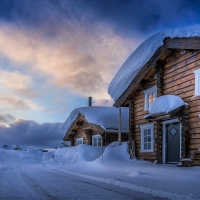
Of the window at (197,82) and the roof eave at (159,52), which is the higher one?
the roof eave at (159,52)

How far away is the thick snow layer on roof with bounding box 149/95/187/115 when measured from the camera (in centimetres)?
1127

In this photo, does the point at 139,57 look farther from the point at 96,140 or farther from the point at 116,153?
the point at 96,140

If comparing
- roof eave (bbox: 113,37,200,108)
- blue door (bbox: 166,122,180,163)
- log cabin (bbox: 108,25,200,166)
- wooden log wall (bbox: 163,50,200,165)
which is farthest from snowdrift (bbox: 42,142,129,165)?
wooden log wall (bbox: 163,50,200,165)

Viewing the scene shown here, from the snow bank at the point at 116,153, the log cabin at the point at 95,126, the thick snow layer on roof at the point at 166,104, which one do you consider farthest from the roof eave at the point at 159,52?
the log cabin at the point at 95,126

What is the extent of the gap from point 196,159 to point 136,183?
12.5ft

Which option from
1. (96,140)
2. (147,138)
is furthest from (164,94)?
(96,140)

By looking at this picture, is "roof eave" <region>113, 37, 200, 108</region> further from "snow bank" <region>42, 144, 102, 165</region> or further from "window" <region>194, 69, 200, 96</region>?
"snow bank" <region>42, 144, 102, 165</region>

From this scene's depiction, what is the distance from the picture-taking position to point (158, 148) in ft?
43.9

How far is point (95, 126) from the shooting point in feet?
68.4

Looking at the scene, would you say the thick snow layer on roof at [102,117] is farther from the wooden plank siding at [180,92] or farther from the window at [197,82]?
the window at [197,82]

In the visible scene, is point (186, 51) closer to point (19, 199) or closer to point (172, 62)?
point (172, 62)

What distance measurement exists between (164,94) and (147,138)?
2697mm

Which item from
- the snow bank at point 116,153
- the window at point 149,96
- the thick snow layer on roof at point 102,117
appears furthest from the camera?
the thick snow layer on roof at point 102,117

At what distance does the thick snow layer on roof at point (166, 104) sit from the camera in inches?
444
